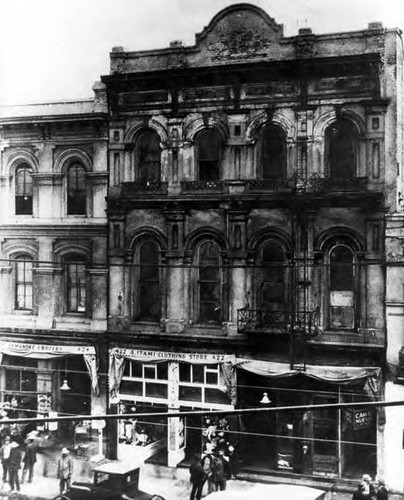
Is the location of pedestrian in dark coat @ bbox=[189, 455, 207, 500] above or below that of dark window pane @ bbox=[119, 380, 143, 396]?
below

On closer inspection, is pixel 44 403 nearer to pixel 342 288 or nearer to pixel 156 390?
pixel 156 390

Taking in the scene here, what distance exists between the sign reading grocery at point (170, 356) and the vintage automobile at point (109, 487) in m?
A: 3.23

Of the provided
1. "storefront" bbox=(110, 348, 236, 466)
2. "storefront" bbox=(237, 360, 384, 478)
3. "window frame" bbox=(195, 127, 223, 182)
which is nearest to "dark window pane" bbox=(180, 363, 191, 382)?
"storefront" bbox=(110, 348, 236, 466)

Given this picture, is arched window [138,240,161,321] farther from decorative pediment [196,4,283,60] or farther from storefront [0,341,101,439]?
decorative pediment [196,4,283,60]

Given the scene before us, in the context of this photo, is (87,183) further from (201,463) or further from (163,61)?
(201,463)

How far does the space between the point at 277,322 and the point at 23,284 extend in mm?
6448

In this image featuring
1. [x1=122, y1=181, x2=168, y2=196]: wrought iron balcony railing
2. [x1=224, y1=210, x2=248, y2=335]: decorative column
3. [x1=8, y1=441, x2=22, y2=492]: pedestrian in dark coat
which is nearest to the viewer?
[x1=8, y1=441, x2=22, y2=492]: pedestrian in dark coat

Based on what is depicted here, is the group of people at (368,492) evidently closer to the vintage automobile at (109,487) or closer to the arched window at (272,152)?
the vintage automobile at (109,487)

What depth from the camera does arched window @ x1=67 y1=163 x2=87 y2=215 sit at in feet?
48.9

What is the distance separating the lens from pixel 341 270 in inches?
525

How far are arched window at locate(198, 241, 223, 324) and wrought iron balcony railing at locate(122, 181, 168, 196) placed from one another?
64.3 inches

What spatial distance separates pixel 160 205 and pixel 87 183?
1.96 m

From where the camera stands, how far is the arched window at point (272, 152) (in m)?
13.5

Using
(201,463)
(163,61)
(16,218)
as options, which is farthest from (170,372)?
(163,61)
